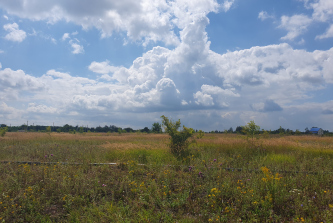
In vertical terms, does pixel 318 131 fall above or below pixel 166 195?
above

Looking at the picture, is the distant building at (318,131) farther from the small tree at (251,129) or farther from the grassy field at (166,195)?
the grassy field at (166,195)

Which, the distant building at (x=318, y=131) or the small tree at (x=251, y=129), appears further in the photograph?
the distant building at (x=318, y=131)

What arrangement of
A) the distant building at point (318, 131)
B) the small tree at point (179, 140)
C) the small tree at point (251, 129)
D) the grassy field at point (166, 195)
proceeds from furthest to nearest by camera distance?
the distant building at point (318, 131), the small tree at point (251, 129), the small tree at point (179, 140), the grassy field at point (166, 195)

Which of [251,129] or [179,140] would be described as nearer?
[179,140]

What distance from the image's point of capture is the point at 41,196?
5984 millimetres

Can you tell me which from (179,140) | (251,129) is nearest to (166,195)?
(179,140)

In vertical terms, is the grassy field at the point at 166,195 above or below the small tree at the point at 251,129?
below

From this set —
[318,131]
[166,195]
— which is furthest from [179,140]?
[318,131]

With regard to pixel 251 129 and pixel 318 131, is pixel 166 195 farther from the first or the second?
pixel 318 131

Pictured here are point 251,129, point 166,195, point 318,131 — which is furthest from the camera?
point 318,131

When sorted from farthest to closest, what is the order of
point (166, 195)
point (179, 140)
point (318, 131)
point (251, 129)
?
point (318, 131) < point (251, 129) < point (179, 140) < point (166, 195)

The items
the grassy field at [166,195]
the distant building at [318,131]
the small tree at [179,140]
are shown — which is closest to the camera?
the grassy field at [166,195]

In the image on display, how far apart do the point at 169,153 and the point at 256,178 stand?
5.16m

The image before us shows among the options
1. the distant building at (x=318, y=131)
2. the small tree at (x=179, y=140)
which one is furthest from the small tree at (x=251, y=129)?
the distant building at (x=318, y=131)
